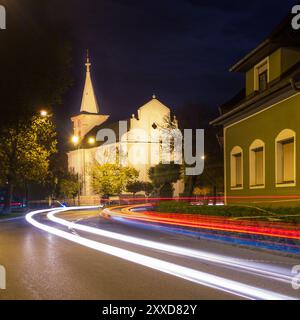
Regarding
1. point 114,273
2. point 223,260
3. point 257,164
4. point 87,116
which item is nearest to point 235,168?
point 257,164

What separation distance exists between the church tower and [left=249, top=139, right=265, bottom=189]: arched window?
69227 mm

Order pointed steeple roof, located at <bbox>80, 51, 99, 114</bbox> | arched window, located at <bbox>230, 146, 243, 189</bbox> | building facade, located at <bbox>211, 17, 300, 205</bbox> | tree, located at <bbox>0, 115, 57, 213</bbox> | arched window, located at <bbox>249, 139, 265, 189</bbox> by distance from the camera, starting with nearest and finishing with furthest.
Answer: building facade, located at <bbox>211, 17, 300, 205</bbox> → arched window, located at <bbox>249, 139, 265, 189</bbox> → arched window, located at <bbox>230, 146, 243, 189</bbox> → tree, located at <bbox>0, 115, 57, 213</bbox> → pointed steeple roof, located at <bbox>80, 51, 99, 114</bbox>

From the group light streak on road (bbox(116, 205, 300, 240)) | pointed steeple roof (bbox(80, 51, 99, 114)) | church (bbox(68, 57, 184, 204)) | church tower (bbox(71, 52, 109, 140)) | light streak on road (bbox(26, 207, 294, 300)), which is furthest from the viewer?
pointed steeple roof (bbox(80, 51, 99, 114))

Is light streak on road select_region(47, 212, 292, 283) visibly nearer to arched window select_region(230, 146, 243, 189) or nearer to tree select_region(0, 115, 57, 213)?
arched window select_region(230, 146, 243, 189)

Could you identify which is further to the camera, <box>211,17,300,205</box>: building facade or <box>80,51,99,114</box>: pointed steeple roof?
<box>80,51,99,114</box>: pointed steeple roof

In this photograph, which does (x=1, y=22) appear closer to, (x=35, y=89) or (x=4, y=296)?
(x=35, y=89)

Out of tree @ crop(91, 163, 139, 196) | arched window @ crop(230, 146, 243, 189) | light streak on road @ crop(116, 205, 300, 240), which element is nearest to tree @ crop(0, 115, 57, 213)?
arched window @ crop(230, 146, 243, 189)

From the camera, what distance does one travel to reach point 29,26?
21734mm

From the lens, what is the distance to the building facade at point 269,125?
19.7 m

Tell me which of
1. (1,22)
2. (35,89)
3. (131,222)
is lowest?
(131,222)

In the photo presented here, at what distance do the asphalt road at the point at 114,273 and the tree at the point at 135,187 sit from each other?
55.2 metres

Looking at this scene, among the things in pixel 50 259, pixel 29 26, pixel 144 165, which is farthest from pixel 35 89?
pixel 144 165

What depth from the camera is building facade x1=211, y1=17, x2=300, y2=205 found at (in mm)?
19672
